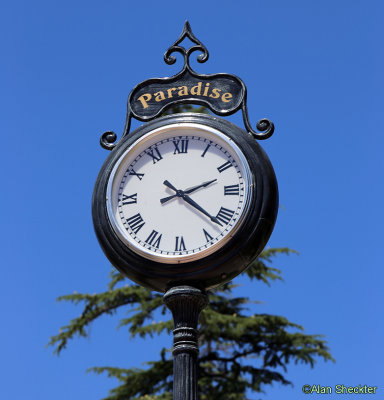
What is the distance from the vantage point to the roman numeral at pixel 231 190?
187 inches

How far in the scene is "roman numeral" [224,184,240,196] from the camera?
15.6 feet

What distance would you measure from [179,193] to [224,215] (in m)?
0.32

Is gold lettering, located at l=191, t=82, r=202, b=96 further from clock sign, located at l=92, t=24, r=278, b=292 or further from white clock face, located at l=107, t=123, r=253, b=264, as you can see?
white clock face, located at l=107, t=123, r=253, b=264

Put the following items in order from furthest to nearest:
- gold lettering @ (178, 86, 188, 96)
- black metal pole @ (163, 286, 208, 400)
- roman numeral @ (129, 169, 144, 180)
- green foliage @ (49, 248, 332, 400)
Answer: 1. green foliage @ (49, 248, 332, 400)
2. gold lettering @ (178, 86, 188, 96)
3. roman numeral @ (129, 169, 144, 180)
4. black metal pole @ (163, 286, 208, 400)

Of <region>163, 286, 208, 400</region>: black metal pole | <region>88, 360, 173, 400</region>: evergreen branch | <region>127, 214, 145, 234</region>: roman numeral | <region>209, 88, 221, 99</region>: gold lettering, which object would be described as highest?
<region>88, 360, 173, 400</region>: evergreen branch

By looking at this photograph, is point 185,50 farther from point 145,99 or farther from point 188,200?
point 188,200

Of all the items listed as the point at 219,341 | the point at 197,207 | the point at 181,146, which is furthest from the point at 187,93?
the point at 219,341

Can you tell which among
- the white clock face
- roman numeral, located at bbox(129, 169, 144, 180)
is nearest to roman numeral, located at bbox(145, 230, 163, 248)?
the white clock face

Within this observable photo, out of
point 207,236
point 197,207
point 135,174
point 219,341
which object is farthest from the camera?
point 219,341

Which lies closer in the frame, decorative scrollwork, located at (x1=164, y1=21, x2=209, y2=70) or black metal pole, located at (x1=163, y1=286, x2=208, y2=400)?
black metal pole, located at (x1=163, y1=286, x2=208, y2=400)

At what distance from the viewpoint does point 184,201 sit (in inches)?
190

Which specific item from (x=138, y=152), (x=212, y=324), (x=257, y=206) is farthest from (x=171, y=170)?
(x=212, y=324)

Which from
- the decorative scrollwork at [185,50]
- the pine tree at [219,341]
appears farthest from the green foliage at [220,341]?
the decorative scrollwork at [185,50]

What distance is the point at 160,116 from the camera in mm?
5293
